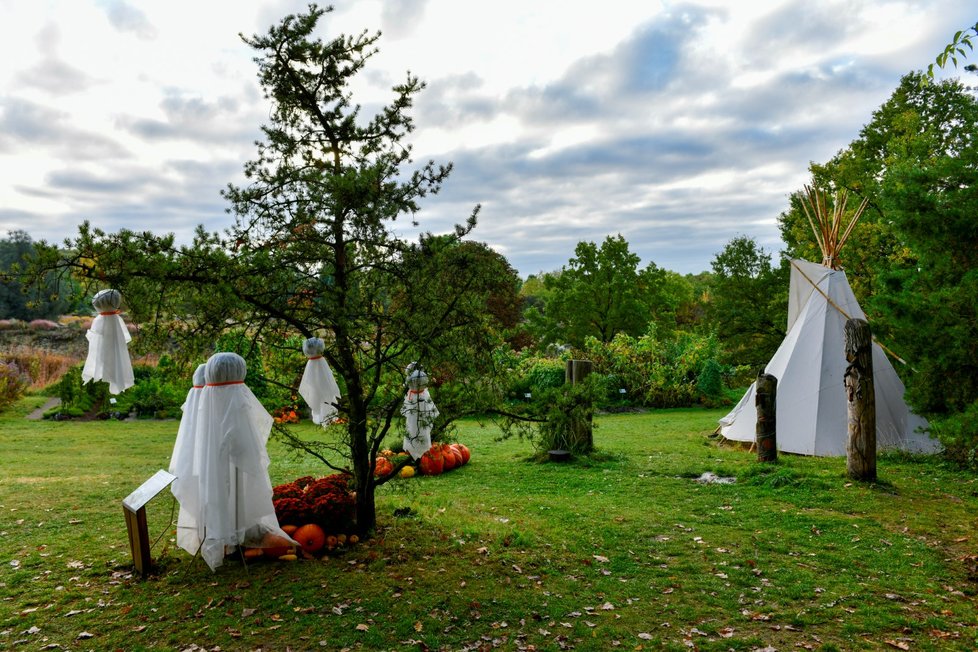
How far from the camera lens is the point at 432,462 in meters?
9.34

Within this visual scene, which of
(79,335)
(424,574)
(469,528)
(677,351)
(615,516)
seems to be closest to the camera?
(424,574)

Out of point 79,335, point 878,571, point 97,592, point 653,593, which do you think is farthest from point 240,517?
Answer: point 79,335

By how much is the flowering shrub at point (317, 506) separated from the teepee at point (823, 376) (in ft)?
23.6

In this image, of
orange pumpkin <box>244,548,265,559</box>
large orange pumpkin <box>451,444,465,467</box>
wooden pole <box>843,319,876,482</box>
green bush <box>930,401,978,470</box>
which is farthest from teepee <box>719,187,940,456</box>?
orange pumpkin <box>244,548,265,559</box>

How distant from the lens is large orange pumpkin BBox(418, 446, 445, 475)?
9.31m

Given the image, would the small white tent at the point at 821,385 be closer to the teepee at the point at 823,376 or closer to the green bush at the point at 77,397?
the teepee at the point at 823,376

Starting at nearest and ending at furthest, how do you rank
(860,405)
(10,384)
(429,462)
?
(860,405) < (429,462) < (10,384)

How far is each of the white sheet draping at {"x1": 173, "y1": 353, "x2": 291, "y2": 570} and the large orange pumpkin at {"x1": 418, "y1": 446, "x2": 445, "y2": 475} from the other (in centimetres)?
420

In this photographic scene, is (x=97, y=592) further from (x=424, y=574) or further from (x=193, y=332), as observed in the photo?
(x=424, y=574)

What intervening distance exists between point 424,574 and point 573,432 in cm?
523

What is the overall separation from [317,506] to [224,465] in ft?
3.36

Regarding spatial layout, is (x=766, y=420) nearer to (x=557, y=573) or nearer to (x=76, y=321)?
(x=557, y=573)

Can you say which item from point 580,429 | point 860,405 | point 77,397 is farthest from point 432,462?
point 77,397

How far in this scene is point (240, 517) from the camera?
5.07 metres
